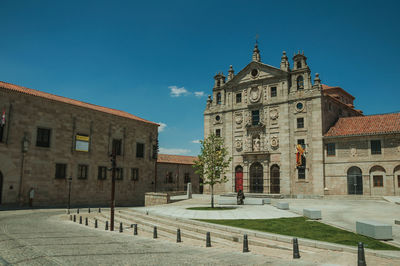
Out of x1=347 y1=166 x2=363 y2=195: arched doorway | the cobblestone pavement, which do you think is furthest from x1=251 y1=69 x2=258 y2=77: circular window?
the cobblestone pavement

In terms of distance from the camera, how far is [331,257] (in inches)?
389

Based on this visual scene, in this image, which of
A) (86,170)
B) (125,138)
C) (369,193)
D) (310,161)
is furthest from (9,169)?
(369,193)

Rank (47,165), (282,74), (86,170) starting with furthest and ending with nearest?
(282,74) < (86,170) < (47,165)

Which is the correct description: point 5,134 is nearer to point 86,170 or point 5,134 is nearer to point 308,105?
point 86,170

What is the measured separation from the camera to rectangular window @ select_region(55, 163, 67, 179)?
99.7 feet

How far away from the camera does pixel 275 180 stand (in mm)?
39750

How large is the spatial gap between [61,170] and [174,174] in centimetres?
2257

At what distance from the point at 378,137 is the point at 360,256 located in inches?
1143

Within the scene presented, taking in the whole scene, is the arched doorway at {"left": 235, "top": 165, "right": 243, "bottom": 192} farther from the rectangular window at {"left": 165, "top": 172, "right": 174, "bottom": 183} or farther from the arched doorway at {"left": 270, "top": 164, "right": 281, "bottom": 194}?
the rectangular window at {"left": 165, "top": 172, "right": 174, "bottom": 183}

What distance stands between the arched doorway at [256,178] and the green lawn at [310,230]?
929 inches

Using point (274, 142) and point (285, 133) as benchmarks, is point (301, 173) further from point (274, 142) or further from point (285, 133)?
point (285, 133)

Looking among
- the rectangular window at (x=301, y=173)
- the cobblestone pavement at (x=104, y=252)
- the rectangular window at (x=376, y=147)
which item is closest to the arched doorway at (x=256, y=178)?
the rectangular window at (x=301, y=173)

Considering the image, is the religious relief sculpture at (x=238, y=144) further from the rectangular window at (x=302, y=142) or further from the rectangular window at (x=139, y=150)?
the rectangular window at (x=139, y=150)

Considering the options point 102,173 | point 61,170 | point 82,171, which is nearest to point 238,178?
point 102,173
